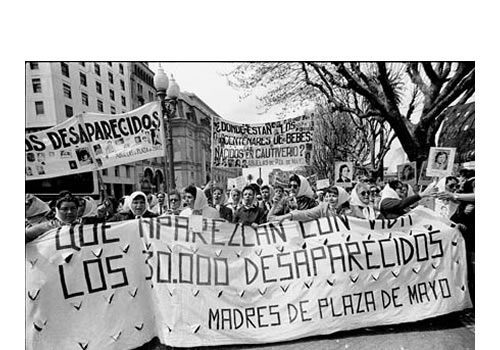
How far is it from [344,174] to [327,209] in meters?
1.51

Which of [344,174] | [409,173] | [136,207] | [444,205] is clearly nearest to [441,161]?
[444,205]

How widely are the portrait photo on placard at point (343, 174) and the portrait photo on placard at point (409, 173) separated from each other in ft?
2.73

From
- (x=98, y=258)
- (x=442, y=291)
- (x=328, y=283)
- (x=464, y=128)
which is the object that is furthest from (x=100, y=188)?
(x=464, y=128)

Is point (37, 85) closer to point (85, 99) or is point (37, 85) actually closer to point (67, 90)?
point (67, 90)

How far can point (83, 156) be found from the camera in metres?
3.15

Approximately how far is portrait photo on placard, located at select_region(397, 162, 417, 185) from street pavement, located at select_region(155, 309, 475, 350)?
7.17 ft

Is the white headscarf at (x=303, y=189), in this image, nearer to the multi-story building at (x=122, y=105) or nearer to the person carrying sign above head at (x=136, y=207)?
the multi-story building at (x=122, y=105)

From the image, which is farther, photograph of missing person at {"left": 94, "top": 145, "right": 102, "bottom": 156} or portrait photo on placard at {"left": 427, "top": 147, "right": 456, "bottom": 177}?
portrait photo on placard at {"left": 427, "top": 147, "right": 456, "bottom": 177}

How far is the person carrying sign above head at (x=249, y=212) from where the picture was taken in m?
3.28

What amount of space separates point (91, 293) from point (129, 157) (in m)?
1.44

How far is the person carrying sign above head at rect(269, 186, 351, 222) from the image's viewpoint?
3113mm

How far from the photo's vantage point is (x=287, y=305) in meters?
2.78

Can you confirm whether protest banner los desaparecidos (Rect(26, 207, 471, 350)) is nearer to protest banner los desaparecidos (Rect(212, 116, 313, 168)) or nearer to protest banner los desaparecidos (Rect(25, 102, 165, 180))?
protest banner los desaparecidos (Rect(25, 102, 165, 180))

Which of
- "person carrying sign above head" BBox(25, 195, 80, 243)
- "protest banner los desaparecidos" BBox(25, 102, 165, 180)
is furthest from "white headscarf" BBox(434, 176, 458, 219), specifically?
"person carrying sign above head" BBox(25, 195, 80, 243)
